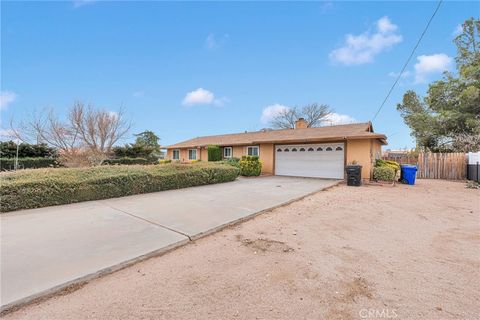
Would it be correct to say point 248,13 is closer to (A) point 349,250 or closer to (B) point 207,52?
(B) point 207,52

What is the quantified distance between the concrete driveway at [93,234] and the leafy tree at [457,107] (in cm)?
1703

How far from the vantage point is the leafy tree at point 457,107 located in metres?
15.3

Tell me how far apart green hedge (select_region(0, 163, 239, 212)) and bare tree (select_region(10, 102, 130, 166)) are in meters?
9.71

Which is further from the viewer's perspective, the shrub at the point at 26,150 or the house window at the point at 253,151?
the shrub at the point at 26,150

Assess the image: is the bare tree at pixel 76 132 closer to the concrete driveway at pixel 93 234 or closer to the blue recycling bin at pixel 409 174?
the concrete driveway at pixel 93 234

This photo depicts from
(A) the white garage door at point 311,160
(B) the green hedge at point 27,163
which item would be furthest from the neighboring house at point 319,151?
(B) the green hedge at point 27,163

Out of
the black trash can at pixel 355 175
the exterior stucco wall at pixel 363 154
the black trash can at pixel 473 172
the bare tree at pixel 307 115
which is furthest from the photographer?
the bare tree at pixel 307 115

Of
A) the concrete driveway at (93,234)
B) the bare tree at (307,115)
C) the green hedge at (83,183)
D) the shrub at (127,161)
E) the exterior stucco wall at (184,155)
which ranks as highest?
the bare tree at (307,115)

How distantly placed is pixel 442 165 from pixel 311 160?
328 inches

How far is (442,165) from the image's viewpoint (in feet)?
45.3

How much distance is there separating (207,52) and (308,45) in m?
5.81

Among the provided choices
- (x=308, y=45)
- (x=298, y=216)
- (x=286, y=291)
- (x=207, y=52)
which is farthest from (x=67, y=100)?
(x=286, y=291)

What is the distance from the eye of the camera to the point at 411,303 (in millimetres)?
2244

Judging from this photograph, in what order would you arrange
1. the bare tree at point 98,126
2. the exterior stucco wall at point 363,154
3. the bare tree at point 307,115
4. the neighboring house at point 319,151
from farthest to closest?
1. the bare tree at point 307,115
2. the bare tree at point 98,126
3. the neighboring house at point 319,151
4. the exterior stucco wall at point 363,154
